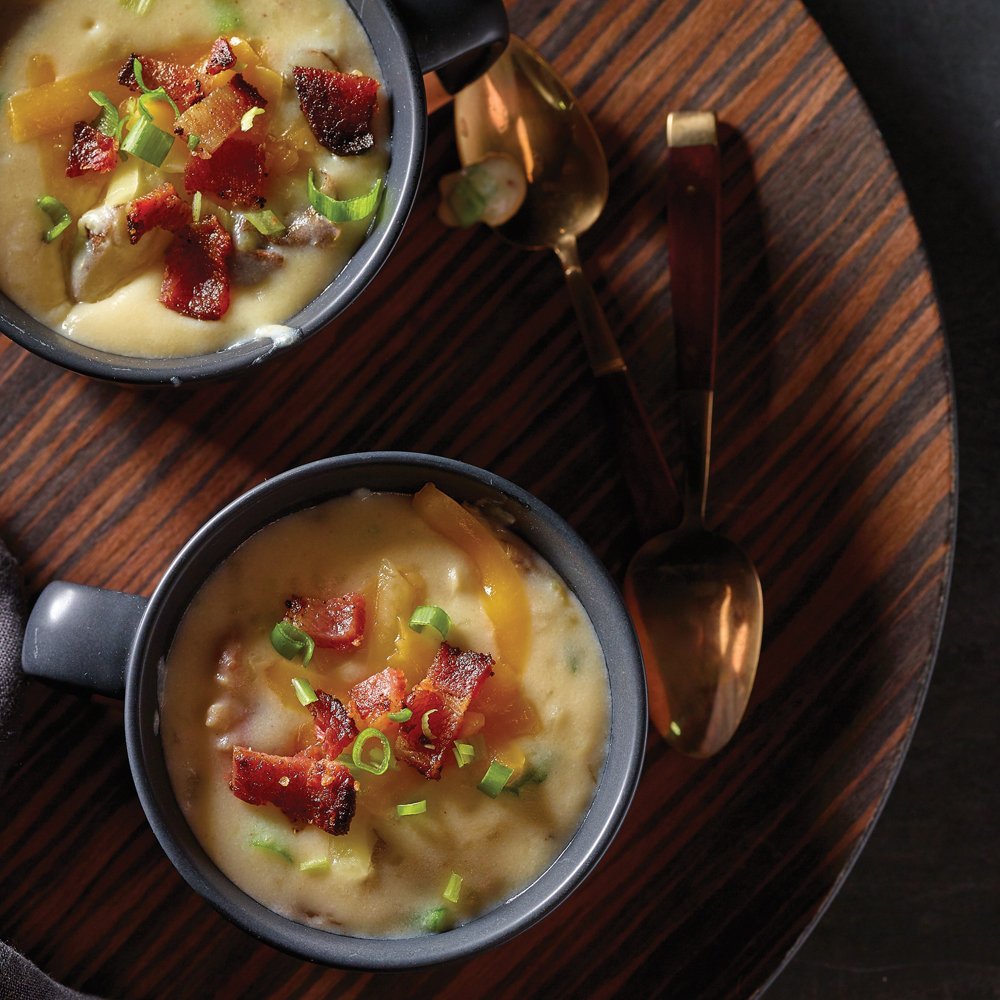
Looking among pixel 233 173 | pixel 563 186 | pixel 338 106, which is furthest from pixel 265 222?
pixel 563 186

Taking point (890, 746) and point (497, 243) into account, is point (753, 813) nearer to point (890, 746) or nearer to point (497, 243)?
→ point (890, 746)

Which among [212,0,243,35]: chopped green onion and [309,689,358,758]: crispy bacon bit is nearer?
[309,689,358,758]: crispy bacon bit

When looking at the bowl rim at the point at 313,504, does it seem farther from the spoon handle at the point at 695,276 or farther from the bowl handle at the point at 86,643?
the spoon handle at the point at 695,276

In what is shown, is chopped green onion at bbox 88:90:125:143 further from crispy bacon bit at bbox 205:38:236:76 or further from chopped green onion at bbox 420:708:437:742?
chopped green onion at bbox 420:708:437:742

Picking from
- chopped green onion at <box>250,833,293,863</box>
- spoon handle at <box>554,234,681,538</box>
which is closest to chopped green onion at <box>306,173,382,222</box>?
spoon handle at <box>554,234,681,538</box>

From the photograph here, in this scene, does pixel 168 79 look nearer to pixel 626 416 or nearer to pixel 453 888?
pixel 626 416

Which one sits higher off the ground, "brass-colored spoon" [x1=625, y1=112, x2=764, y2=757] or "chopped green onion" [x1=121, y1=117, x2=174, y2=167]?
"chopped green onion" [x1=121, y1=117, x2=174, y2=167]

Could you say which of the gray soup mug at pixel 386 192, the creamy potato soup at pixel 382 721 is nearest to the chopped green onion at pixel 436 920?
the creamy potato soup at pixel 382 721
